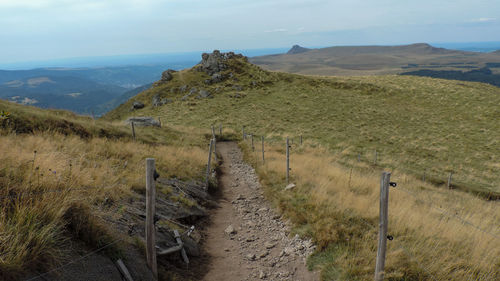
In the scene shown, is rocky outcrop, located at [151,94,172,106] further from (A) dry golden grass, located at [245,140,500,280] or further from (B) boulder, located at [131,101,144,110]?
(A) dry golden grass, located at [245,140,500,280]

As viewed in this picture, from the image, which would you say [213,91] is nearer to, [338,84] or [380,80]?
[338,84]

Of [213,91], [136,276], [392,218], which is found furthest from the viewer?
[213,91]

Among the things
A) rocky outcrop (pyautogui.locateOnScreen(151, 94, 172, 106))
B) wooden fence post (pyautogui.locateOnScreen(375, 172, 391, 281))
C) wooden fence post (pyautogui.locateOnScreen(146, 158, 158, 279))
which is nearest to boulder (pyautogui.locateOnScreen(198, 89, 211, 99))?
rocky outcrop (pyautogui.locateOnScreen(151, 94, 172, 106))

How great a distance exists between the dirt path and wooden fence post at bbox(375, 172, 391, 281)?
141 centimetres

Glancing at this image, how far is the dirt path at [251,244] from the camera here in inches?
258

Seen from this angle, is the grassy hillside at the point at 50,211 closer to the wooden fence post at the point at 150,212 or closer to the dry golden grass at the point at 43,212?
the dry golden grass at the point at 43,212

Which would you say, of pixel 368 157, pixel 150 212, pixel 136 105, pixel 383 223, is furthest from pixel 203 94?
pixel 383 223

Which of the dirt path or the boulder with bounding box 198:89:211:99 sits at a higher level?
the boulder with bounding box 198:89:211:99

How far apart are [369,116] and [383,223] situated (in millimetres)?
37630

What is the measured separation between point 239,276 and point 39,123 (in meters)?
12.5

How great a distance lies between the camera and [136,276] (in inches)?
189

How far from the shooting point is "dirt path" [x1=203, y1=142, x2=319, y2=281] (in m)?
6.55

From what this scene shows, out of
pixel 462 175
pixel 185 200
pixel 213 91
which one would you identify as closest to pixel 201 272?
pixel 185 200

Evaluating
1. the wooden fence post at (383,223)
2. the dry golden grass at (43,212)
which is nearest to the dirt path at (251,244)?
the wooden fence post at (383,223)
